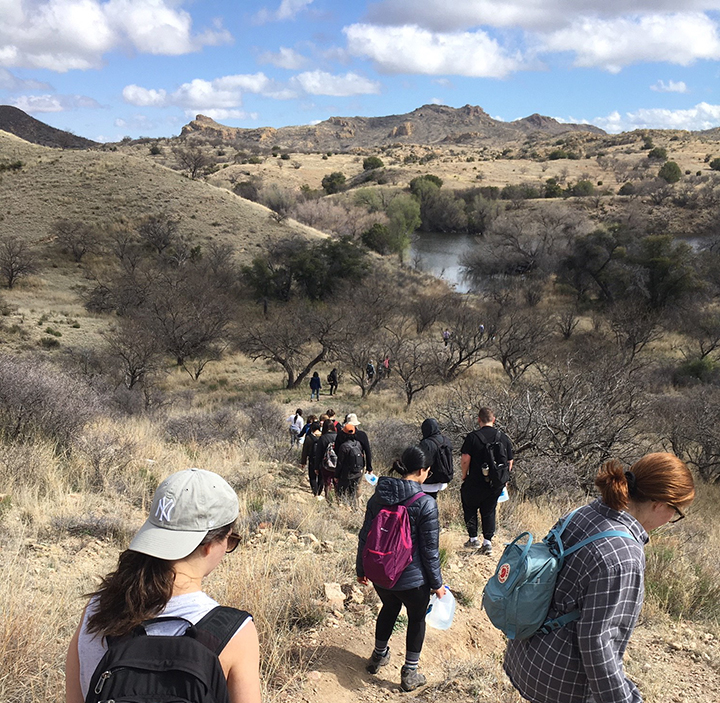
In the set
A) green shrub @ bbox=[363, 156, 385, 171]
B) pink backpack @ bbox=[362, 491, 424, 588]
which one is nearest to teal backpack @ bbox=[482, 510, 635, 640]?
pink backpack @ bbox=[362, 491, 424, 588]

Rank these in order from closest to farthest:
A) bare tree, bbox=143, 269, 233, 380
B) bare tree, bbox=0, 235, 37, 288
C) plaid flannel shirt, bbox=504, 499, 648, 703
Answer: plaid flannel shirt, bbox=504, 499, 648, 703 < bare tree, bbox=143, 269, 233, 380 < bare tree, bbox=0, 235, 37, 288

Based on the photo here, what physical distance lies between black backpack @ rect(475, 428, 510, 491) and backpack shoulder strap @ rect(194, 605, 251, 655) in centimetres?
359

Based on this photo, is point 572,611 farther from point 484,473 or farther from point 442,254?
Result: point 442,254

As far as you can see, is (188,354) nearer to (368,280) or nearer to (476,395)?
(368,280)

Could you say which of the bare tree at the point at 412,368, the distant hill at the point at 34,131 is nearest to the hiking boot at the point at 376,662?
the bare tree at the point at 412,368

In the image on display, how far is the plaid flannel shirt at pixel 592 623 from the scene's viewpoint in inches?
77.4

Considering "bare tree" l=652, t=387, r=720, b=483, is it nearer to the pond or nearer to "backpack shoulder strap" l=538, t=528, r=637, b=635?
"backpack shoulder strap" l=538, t=528, r=637, b=635

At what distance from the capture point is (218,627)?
146 cm

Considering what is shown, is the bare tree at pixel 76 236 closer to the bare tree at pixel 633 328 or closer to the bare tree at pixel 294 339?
the bare tree at pixel 294 339

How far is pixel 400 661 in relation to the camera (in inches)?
134

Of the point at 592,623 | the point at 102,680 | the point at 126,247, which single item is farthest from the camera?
the point at 126,247

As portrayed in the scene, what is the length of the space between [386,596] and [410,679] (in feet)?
1.48

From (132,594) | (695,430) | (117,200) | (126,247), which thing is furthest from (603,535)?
(117,200)

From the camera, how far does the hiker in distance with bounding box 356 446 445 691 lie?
3053 mm
